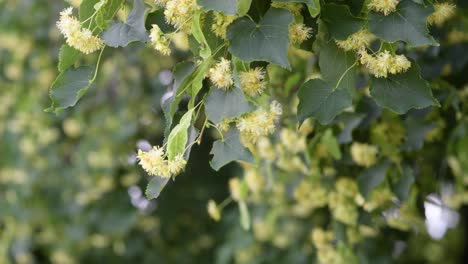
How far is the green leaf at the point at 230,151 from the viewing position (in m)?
1.12

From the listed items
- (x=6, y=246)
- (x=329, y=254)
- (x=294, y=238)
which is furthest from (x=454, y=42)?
(x=6, y=246)

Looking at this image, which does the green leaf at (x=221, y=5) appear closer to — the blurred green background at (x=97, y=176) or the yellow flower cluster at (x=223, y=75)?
the yellow flower cluster at (x=223, y=75)

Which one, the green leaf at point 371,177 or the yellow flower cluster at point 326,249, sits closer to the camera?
the green leaf at point 371,177

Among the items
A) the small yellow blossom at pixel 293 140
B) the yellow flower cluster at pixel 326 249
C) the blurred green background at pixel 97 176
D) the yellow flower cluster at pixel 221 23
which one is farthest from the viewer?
the blurred green background at pixel 97 176

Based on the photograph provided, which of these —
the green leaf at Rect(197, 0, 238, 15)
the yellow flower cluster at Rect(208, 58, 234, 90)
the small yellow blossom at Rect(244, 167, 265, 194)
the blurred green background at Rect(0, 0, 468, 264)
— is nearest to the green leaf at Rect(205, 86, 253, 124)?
the yellow flower cluster at Rect(208, 58, 234, 90)

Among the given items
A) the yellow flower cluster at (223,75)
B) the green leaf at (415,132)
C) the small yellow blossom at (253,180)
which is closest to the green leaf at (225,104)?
the yellow flower cluster at (223,75)

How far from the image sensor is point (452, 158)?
2096mm

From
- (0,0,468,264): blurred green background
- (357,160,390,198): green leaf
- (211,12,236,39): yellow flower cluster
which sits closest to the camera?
(211,12,236,39): yellow flower cluster

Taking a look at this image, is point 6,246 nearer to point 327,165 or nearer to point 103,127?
point 103,127

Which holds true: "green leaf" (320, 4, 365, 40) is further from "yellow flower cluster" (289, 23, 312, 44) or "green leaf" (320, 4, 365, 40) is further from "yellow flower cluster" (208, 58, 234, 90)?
"yellow flower cluster" (208, 58, 234, 90)

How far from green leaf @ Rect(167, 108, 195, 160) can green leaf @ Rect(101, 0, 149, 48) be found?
0.51 ft

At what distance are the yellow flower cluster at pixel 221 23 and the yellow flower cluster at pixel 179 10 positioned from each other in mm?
42

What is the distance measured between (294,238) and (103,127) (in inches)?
36.0

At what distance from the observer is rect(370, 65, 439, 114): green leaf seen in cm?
113
